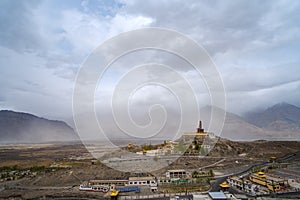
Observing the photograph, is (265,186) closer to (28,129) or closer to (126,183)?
(126,183)

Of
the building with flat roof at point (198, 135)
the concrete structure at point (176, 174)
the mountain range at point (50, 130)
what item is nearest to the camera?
the concrete structure at point (176, 174)

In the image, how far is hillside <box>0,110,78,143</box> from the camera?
107188 mm

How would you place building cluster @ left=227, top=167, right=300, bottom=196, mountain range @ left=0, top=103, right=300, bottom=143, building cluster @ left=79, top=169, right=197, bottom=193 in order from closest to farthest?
building cluster @ left=227, top=167, right=300, bottom=196
building cluster @ left=79, top=169, right=197, bottom=193
mountain range @ left=0, top=103, right=300, bottom=143

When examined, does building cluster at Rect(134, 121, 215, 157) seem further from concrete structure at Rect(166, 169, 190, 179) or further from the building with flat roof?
concrete structure at Rect(166, 169, 190, 179)

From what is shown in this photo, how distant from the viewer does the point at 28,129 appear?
115 m

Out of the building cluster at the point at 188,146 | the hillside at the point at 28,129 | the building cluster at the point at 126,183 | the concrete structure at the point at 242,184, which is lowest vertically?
the building cluster at the point at 126,183

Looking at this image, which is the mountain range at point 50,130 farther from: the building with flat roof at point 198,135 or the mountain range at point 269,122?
the building with flat roof at point 198,135

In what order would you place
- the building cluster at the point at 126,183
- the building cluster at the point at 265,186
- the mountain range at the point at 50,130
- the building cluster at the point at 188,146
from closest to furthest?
the building cluster at the point at 265,186 < the building cluster at the point at 126,183 < the building cluster at the point at 188,146 < the mountain range at the point at 50,130

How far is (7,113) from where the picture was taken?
393 feet

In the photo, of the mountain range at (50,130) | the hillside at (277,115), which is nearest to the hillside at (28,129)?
the mountain range at (50,130)

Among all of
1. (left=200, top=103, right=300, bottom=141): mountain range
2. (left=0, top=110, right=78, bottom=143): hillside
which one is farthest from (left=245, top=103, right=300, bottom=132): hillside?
(left=0, top=110, right=78, bottom=143): hillside

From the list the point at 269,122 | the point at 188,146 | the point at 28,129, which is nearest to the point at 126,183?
the point at 188,146

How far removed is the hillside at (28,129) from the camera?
352ft

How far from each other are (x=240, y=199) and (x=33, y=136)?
120862mm
